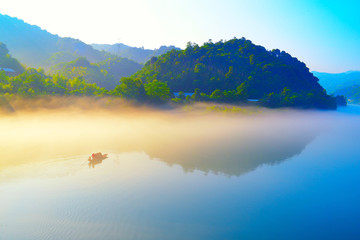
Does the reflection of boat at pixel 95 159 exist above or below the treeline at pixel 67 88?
below

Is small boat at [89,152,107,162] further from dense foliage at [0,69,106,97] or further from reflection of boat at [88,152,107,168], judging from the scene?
dense foliage at [0,69,106,97]

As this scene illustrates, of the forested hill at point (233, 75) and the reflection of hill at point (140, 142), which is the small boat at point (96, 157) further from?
the forested hill at point (233, 75)

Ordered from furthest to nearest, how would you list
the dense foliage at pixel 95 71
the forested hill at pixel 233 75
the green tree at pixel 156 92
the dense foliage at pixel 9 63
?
1. the forested hill at pixel 233 75
2. the dense foliage at pixel 95 71
3. the dense foliage at pixel 9 63
4. the green tree at pixel 156 92

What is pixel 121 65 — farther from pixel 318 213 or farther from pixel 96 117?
pixel 318 213

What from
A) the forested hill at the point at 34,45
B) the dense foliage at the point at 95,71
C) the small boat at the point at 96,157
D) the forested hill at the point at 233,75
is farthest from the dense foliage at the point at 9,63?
the forested hill at the point at 34,45

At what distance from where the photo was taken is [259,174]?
18703 millimetres

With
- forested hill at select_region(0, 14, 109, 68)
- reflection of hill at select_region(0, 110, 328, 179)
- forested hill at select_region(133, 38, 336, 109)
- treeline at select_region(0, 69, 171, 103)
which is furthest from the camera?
forested hill at select_region(0, 14, 109, 68)

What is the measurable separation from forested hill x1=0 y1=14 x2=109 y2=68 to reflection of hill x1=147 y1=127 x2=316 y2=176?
114 m

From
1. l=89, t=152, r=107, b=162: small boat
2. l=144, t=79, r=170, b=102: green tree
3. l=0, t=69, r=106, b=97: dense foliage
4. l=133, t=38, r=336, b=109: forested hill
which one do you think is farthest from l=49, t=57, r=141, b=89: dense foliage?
l=89, t=152, r=107, b=162: small boat

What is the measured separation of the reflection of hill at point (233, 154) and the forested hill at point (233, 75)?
36.7m

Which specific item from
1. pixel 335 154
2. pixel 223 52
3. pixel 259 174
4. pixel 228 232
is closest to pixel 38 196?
pixel 228 232

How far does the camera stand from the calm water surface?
34.9 ft

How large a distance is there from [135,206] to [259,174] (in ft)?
37.2

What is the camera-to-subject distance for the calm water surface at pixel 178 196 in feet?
34.9
